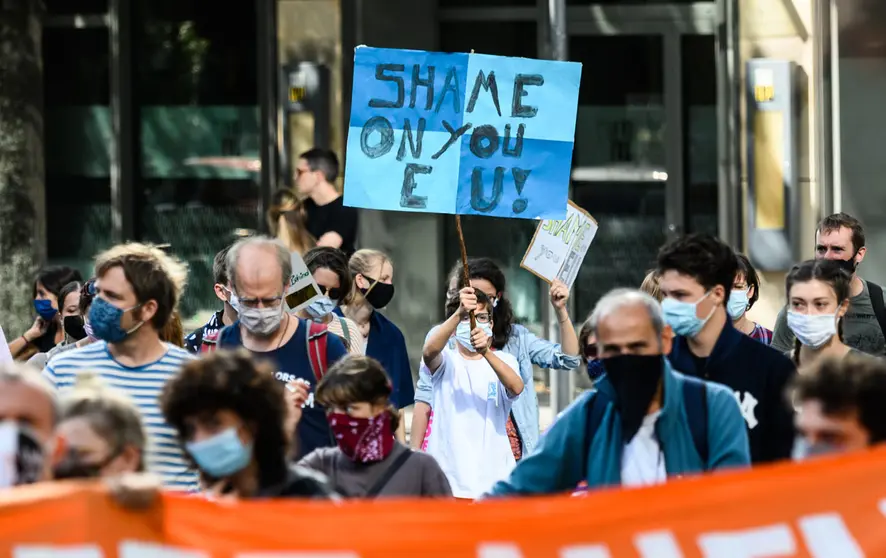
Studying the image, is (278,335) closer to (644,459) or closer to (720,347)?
(720,347)

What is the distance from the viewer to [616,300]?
17.4ft

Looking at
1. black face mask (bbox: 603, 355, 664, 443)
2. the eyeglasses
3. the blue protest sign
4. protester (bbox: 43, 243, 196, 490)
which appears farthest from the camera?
the eyeglasses

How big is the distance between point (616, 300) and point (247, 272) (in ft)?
6.16

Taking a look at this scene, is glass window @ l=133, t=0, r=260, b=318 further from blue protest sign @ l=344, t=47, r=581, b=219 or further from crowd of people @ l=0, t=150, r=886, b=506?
blue protest sign @ l=344, t=47, r=581, b=219

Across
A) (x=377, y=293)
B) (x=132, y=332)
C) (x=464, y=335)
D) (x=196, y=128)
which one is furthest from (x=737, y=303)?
(x=196, y=128)

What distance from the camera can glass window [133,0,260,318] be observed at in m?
14.3

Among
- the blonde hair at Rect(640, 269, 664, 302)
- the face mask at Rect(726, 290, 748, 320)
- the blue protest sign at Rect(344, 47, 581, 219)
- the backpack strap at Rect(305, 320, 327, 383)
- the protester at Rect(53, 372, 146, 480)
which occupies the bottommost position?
the protester at Rect(53, 372, 146, 480)

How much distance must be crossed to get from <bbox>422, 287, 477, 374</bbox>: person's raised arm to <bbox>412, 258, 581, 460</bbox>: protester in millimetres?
124

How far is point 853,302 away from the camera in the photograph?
28.2 feet

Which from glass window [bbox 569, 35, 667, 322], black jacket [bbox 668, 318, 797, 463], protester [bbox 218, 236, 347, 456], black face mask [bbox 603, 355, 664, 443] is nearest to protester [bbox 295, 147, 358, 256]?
glass window [bbox 569, 35, 667, 322]

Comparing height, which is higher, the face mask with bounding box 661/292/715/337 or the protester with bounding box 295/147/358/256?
the protester with bounding box 295/147/358/256

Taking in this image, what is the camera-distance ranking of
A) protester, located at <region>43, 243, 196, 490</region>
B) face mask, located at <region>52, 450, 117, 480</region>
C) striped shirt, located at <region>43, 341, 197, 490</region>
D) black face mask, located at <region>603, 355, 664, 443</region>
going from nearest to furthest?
face mask, located at <region>52, 450, 117, 480</region> → black face mask, located at <region>603, 355, 664, 443</region> → striped shirt, located at <region>43, 341, 197, 490</region> → protester, located at <region>43, 243, 196, 490</region>

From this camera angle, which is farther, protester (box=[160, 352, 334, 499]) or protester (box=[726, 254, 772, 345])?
protester (box=[726, 254, 772, 345])

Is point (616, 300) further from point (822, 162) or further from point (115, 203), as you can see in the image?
point (115, 203)
